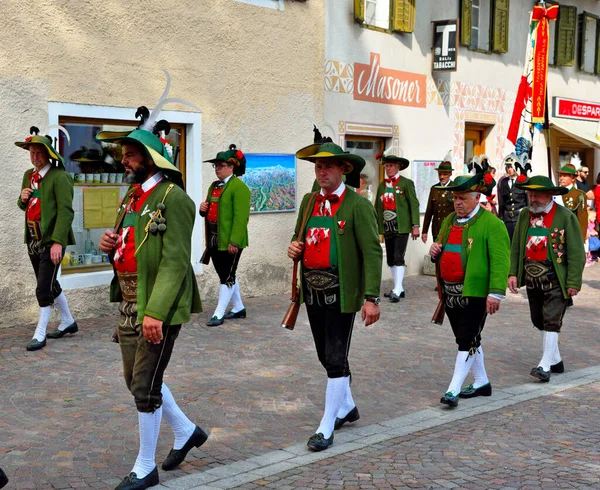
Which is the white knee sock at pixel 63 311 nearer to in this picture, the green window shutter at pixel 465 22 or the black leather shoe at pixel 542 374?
the black leather shoe at pixel 542 374

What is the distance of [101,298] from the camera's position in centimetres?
1047

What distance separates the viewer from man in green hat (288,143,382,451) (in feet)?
18.4

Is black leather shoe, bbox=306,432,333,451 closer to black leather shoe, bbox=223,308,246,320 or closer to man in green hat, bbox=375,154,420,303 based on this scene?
black leather shoe, bbox=223,308,246,320

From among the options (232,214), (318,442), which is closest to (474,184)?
(318,442)

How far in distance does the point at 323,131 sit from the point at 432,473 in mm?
8813

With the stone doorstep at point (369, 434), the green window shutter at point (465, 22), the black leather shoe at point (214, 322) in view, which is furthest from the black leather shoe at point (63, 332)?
the green window shutter at point (465, 22)

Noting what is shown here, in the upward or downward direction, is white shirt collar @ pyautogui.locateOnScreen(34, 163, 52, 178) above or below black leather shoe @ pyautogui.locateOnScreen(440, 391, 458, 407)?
above

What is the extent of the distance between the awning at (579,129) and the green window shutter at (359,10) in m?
7.67

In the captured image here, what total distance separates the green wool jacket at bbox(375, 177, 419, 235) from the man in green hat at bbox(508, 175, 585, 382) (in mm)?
4365

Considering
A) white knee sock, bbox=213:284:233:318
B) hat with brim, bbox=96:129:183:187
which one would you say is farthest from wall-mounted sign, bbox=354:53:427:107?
hat with brim, bbox=96:129:183:187

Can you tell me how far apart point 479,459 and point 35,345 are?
15.4ft

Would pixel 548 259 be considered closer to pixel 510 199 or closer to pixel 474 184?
pixel 474 184

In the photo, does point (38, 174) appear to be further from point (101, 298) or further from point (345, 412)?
point (345, 412)

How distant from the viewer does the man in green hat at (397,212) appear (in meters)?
12.2
